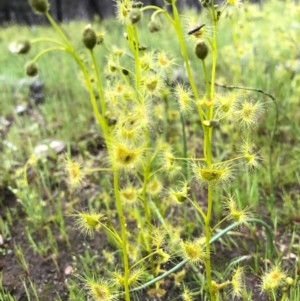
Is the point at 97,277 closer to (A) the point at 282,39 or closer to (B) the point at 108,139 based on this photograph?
(B) the point at 108,139

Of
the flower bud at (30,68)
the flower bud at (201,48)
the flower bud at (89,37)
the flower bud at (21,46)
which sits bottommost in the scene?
the flower bud at (201,48)

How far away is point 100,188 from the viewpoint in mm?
2266

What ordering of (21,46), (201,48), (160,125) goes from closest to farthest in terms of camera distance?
→ (21,46), (201,48), (160,125)

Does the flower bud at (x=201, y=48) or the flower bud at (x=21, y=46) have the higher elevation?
the flower bud at (x=21, y=46)

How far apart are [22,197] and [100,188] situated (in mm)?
405

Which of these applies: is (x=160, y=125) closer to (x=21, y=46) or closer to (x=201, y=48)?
(x=201, y=48)

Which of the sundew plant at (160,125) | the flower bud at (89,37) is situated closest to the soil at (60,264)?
the sundew plant at (160,125)

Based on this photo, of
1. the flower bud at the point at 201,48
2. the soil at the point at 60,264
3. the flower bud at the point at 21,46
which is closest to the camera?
the flower bud at the point at 21,46

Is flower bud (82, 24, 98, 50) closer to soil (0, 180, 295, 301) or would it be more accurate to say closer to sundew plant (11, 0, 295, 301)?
sundew plant (11, 0, 295, 301)

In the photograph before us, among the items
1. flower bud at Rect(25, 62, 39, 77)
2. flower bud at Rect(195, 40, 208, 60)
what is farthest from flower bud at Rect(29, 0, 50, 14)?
flower bud at Rect(195, 40, 208, 60)

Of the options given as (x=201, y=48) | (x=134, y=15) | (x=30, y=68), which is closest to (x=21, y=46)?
(x=30, y=68)

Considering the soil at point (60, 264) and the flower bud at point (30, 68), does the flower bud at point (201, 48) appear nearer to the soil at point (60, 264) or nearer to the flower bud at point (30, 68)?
the flower bud at point (30, 68)

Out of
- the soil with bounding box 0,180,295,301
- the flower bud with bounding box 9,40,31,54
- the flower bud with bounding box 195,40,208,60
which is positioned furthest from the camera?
the soil with bounding box 0,180,295,301

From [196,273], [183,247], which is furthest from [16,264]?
[183,247]
